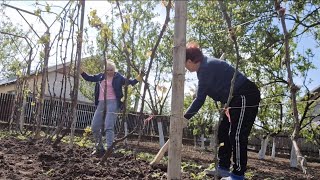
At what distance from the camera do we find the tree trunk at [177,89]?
6.93 feet

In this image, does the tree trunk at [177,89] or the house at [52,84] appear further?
the house at [52,84]

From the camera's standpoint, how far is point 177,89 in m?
2.11

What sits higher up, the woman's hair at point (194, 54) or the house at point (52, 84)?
the house at point (52, 84)

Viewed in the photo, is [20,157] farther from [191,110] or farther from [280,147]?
[280,147]

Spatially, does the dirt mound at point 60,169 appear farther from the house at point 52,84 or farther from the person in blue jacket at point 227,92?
the house at point 52,84

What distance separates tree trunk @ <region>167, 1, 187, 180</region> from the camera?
211 centimetres

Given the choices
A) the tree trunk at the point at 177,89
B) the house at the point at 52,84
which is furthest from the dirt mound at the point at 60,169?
the house at the point at 52,84

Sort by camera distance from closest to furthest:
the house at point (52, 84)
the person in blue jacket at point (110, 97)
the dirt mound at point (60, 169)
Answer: the dirt mound at point (60, 169) < the person in blue jacket at point (110, 97) < the house at point (52, 84)

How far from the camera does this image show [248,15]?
6.63 metres

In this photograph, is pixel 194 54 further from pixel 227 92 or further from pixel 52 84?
pixel 52 84

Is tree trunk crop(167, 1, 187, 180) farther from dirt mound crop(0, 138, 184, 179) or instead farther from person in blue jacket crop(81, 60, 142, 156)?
person in blue jacket crop(81, 60, 142, 156)

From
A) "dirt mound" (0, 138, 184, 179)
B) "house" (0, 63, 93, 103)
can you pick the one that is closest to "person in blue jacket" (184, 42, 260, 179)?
"dirt mound" (0, 138, 184, 179)

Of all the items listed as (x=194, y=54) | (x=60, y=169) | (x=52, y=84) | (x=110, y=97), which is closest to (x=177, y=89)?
(x=194, y=54)

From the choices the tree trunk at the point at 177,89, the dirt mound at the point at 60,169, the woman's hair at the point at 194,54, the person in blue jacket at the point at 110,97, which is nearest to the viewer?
the tree trunk at the point at 177,89
